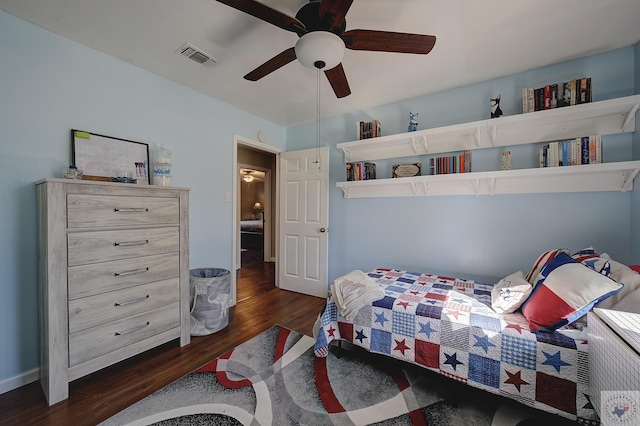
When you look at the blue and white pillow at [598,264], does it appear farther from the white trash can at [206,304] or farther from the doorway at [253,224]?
the doorway at [253,224]

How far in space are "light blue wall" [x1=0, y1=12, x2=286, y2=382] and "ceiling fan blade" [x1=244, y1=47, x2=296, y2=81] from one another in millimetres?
1015

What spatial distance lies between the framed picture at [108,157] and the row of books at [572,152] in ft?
11.6

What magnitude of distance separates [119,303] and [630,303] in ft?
10.1

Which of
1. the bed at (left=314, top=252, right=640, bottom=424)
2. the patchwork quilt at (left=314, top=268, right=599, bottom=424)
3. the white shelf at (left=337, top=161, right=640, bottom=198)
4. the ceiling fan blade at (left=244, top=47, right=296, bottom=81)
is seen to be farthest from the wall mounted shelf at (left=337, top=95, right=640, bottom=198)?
the ceiling fan blade at (left=244, top=47, right=296, bottom=81)

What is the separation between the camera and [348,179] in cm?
323

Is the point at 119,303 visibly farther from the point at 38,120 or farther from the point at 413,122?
the point at 413,122

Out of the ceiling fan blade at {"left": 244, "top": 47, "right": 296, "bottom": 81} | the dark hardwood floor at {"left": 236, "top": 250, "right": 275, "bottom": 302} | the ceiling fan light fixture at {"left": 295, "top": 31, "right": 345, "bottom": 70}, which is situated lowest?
the dark hardwood floor at {"left": 236, "top": 250, "right": 275, "bottom": 302}

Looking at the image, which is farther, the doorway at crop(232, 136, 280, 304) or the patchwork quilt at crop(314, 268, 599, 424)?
the doorway at crop(232, 136, 280, 304)

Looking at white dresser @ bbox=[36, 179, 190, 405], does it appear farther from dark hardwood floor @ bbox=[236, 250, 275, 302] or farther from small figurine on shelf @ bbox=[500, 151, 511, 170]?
small figurine on shelf @ bbox=[500, 151, 511, 170]

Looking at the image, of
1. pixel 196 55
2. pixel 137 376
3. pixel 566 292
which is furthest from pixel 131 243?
pixel 566 292

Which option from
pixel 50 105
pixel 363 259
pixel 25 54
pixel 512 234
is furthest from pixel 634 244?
pixel 25 54

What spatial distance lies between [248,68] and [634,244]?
3.50m

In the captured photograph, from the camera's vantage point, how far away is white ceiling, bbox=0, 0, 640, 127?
5.33 ft

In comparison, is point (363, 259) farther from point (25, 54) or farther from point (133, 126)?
point (25, 54)
